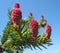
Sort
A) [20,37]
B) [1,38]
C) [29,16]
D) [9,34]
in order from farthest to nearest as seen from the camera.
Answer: [29,16] → [1,38] → [9,34] → [20,37]

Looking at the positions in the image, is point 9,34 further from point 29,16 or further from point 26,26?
point 29,16

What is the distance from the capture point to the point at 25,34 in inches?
259

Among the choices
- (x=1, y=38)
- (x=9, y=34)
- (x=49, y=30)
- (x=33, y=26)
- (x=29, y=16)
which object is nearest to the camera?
(x=33, y=26)

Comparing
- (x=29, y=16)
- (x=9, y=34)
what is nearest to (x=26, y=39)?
(x=9, y=34)

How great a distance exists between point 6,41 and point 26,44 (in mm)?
723

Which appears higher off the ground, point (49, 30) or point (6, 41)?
point (49, 30)

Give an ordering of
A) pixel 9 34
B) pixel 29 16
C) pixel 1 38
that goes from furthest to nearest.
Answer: pixel 29 16 < pixel 1 38 < pixel 9 34

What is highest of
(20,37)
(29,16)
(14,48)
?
(29,16)

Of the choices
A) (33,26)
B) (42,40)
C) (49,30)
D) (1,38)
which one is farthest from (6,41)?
(33,26)

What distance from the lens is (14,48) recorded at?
285 inches

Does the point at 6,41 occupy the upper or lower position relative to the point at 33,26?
lower

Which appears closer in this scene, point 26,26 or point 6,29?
point 6,29

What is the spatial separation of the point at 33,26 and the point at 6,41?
2821 mm

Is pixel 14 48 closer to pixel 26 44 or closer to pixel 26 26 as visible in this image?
pixel 26 44
